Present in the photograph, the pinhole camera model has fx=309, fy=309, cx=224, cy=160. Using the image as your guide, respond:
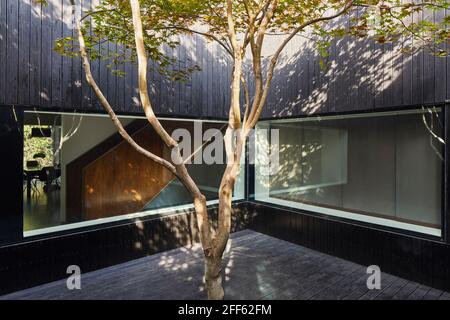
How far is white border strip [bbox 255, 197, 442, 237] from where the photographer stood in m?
5.01

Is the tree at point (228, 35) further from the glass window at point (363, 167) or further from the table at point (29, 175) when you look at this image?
the table at point (29, 175)

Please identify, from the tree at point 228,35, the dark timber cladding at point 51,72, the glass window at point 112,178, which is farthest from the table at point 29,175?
the tree at point 228,35

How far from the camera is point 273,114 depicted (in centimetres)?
717

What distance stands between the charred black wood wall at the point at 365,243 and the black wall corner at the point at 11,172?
4.95 metres

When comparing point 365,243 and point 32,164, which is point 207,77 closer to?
point 365,243

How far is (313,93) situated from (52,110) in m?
4.73

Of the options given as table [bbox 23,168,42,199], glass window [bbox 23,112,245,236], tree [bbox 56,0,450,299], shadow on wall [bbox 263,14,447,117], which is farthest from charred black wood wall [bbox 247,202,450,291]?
table [bbox 23,168,42,199]

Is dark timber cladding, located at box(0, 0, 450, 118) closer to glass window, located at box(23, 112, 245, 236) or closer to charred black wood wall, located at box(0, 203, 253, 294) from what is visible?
glass window, located at box(23, 112, 245, 236)

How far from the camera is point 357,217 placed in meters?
5.89

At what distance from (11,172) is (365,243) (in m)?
5.77

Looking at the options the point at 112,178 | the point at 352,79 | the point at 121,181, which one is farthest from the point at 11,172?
the point at 352,79

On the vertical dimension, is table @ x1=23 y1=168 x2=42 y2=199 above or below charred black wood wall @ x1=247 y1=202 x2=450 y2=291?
above

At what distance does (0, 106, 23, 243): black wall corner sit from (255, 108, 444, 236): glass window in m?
5.09
